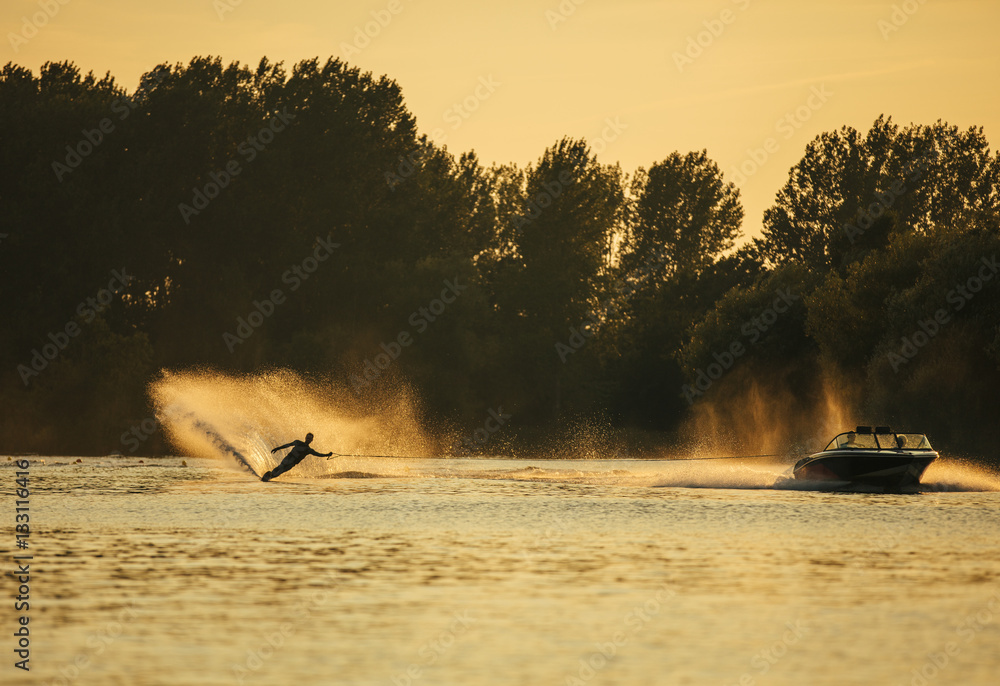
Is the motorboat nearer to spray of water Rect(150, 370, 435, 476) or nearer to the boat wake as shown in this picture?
the boat wake

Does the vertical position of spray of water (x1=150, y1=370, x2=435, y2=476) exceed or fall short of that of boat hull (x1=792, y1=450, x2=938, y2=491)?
it exceeds it

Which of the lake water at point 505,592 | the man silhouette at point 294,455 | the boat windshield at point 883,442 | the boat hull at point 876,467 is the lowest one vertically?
the lake water at point 505,592

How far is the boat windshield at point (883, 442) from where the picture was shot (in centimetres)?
4031

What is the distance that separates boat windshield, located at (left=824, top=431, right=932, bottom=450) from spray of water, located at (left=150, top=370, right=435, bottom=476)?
18.7 metres

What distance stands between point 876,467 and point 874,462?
0.59ft

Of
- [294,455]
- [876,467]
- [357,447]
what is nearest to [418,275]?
[357,447]

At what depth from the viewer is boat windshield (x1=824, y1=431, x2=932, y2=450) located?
40312 mm

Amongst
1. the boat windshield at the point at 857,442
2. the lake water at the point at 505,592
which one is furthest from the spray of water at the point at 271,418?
the boat windshield at the point at 857,442

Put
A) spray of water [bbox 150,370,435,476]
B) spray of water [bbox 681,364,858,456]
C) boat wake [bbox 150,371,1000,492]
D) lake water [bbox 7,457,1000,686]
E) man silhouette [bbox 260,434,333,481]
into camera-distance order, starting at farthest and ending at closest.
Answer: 1. spray of water [bbox 681,364,858,456]
2. spray of water [bbox 150,370,435,476]
3. boat wake [bbox 150,371,1000,492]
4. man silhouette [bbox 260,434,333,481]
5. lake water [bbox 7,457,1000,686]

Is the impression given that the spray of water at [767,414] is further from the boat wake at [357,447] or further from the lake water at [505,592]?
the lake water at [505,592]

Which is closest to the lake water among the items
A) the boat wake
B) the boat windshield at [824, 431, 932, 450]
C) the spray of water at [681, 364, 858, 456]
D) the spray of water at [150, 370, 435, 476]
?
the boat windshield at [824, 431, 932, 450]

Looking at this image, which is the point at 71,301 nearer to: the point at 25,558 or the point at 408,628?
the point at 25,558

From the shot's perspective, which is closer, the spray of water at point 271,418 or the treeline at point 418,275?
the spray of water at point 271,418

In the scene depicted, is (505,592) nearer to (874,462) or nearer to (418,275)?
(874,462)
